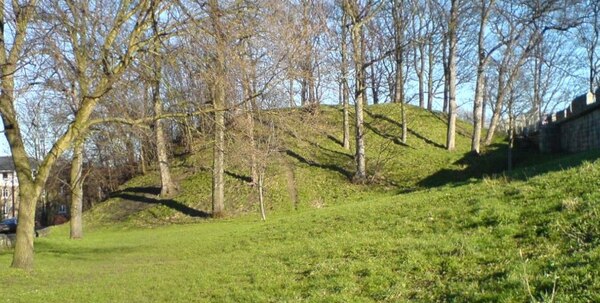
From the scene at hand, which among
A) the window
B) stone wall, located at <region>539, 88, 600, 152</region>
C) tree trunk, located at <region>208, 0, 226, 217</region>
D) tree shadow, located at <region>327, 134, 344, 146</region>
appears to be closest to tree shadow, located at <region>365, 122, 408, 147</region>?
tree shadow, located at <region>327, 134, 344, 146</region>

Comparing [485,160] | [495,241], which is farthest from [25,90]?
[485,160]

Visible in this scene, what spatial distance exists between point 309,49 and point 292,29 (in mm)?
834

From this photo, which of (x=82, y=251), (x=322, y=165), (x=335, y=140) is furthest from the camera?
(x=335, y=140)

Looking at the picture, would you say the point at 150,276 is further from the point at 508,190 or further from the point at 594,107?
the point at 594,107

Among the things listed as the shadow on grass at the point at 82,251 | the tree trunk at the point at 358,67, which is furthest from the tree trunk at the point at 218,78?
the tree trunk at the point at 358,67

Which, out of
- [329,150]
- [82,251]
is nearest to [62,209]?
[329,150]

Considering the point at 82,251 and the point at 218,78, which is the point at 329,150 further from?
the point at 218,78

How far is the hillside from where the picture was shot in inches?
1174

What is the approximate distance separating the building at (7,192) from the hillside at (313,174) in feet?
146

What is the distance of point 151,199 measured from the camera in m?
33.6

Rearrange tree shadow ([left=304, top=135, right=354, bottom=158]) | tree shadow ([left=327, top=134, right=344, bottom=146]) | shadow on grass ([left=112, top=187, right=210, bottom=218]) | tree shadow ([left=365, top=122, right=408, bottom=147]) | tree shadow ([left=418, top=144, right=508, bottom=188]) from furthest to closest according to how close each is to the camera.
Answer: tree shadow ([left=327, top=134, right=344, bottom=146])
tree shadow ([left=365, top=122, right=408, bottom=147])
tree shadow ([left=304, top=135, right=354, bottom=158])
shadow on grass ([left=112, top=187, right=210, bottom=218])
tree shadow ([left=418, top=144, right=508, bottom=188])

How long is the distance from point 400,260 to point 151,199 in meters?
27.0

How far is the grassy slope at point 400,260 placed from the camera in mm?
6570

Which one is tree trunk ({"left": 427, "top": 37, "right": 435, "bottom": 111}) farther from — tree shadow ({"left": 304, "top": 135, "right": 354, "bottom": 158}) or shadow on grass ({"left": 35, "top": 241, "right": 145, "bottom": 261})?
shadow on grass ({"left": 35, "top": 241, "right": 145, "bottom": 261})
